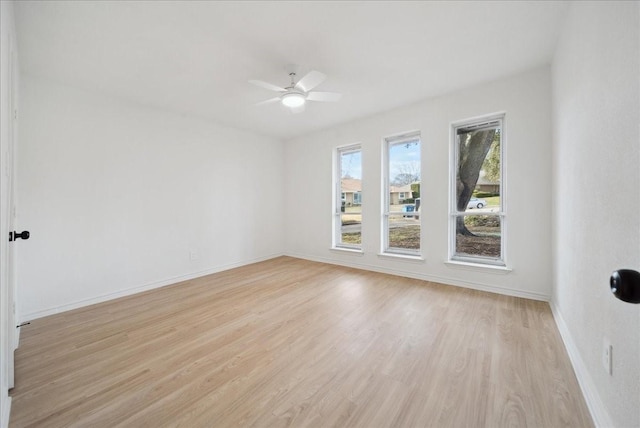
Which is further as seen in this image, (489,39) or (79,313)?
(79,313)

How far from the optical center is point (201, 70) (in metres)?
2.69

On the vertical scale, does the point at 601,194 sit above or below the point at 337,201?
below

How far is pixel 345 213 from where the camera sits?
488 centimetres

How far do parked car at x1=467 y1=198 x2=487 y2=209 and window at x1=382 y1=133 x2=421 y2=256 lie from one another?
0.72 m

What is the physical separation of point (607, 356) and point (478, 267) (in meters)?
2.15

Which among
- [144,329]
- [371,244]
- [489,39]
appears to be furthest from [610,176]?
[144,329]

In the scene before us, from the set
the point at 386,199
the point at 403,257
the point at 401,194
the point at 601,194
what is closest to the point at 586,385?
the point at 601,194

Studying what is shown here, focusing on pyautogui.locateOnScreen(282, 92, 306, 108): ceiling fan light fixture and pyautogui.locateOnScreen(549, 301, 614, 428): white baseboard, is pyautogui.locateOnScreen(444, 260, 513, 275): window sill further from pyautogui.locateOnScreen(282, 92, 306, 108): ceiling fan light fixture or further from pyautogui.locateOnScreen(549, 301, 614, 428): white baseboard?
pyautogui.locateOnScreen(282, 92, 306, 108): ceiling fan light fixture

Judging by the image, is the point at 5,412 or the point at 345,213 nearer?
the point at 5,412

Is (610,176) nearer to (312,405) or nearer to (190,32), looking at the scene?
(312,405)

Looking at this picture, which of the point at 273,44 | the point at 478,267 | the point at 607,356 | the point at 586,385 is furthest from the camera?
the point at 478,267

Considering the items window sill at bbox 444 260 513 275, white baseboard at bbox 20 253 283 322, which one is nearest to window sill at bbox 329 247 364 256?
window sill at bbox 444 260 513 275

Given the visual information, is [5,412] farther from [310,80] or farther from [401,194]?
[401,194]

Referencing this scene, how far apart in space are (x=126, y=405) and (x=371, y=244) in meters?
3.55
